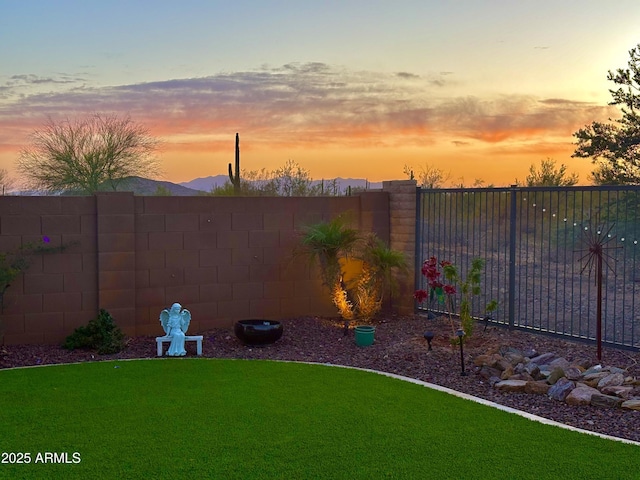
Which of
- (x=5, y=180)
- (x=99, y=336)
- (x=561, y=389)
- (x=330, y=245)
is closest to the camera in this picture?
(x=561, y=389)

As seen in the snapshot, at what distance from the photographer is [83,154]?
1855cm

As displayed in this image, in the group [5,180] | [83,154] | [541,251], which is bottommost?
[541,251]

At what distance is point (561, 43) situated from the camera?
34.7 ft

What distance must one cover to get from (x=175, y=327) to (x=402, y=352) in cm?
271

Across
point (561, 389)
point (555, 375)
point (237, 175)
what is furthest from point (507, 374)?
point (237, 175)

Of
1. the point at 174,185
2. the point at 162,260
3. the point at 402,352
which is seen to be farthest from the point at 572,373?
the point at 174,185

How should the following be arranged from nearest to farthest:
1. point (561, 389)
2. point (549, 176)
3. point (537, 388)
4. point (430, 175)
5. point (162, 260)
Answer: point (561, 389) < point (537, 388) < point (162, 260) < point (549, 176) < point (430, 175)

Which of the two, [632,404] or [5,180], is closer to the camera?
[632,404]

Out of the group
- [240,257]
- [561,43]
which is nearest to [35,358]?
[240,257]

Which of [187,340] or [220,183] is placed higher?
[220,183]

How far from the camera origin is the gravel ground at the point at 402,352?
6.02 meters

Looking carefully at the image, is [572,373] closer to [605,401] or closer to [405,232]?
[605,401]

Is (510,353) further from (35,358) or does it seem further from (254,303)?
(35,358)

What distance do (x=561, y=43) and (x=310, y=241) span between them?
5386mm
